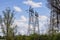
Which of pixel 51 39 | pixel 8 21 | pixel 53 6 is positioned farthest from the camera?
pixel 51 39

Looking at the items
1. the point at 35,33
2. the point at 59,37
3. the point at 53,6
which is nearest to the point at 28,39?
the point at 35,33

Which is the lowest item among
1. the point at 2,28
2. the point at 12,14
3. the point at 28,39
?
the point at 28,39

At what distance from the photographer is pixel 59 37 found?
20.3 meters

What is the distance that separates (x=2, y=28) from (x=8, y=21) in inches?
42.6

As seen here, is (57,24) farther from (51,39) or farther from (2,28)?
(2,28)

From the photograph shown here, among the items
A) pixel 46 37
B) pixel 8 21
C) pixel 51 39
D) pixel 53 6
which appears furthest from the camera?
pixel 46 37

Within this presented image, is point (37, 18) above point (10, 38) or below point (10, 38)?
above

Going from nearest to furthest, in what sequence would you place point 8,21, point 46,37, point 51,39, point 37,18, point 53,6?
point 53,6 < point 8,21 < point 51,39 < point 46,37 < point 37,18

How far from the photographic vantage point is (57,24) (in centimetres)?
1734

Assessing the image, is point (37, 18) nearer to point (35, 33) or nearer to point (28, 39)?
point (35, 33)

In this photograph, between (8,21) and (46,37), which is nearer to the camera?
(8,21)

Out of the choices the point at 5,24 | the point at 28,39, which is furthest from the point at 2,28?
the point at 28,39

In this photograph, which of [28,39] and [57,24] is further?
[28,39]

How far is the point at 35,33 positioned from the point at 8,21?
5871 millimetres
